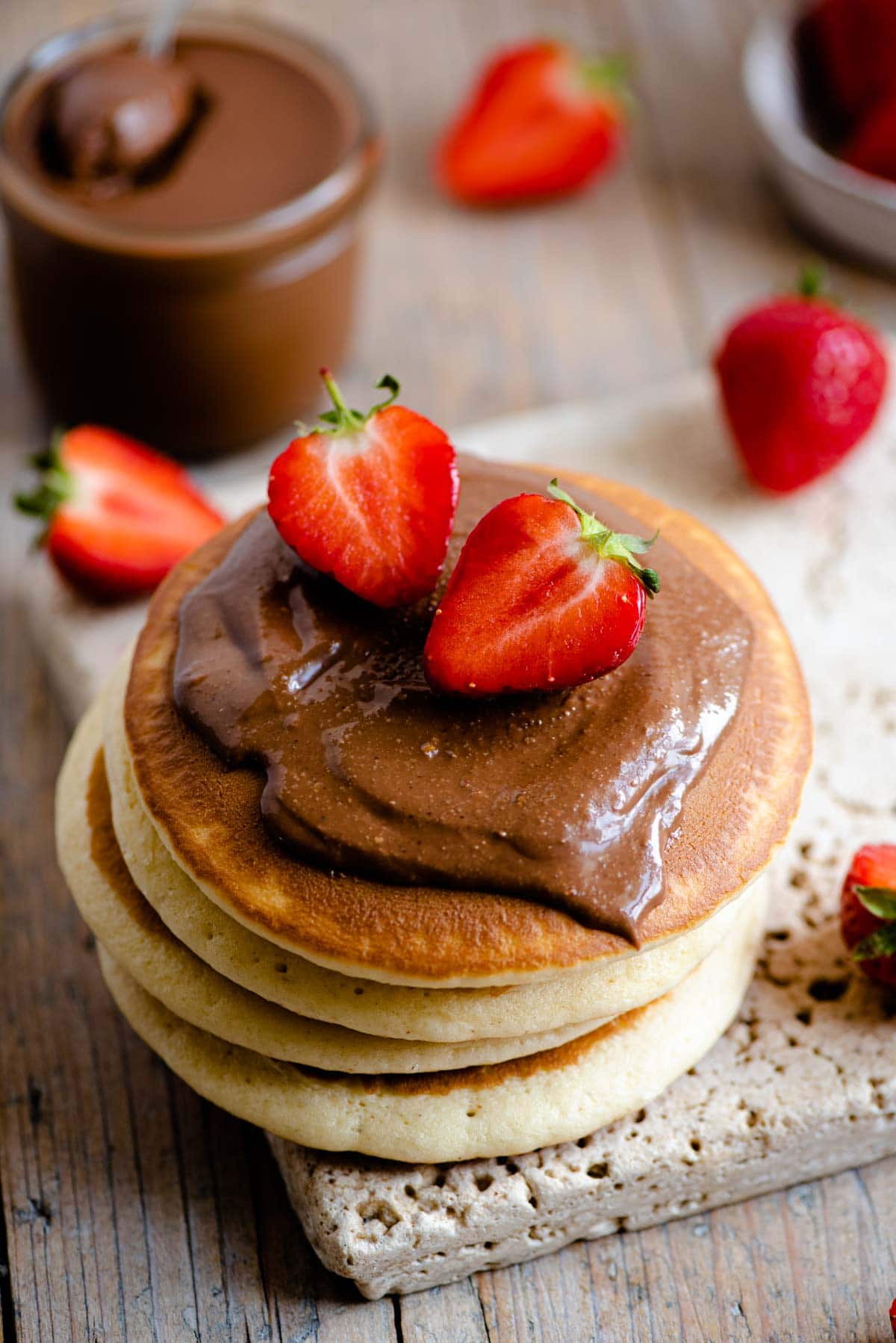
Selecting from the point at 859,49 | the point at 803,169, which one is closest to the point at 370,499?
the point at 803,169

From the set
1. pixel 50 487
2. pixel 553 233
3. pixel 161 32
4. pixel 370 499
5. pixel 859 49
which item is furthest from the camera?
pixel 553 233

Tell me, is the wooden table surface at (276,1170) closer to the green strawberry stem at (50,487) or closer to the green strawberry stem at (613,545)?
the green strawberry stem at (50,487)

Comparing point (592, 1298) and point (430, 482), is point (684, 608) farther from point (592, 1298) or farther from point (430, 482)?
point (592, 1298)

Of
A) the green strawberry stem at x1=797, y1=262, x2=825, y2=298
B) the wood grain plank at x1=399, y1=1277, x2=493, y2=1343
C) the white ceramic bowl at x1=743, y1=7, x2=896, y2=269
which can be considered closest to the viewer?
the wood grain plank at x1=399, y1=1277, x2=493, y2=1343

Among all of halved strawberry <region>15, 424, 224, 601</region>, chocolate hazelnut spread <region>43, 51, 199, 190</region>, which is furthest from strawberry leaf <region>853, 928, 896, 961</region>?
chocolate hazelnut spread <region>43, 51, 199, 190</region>

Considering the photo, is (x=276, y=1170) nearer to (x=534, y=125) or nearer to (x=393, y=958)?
(x=393, y=958)

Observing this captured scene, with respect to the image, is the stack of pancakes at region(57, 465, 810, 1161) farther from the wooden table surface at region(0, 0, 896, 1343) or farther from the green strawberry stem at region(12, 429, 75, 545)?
the green strawberry stem at region(12, 429, 75, 545)
